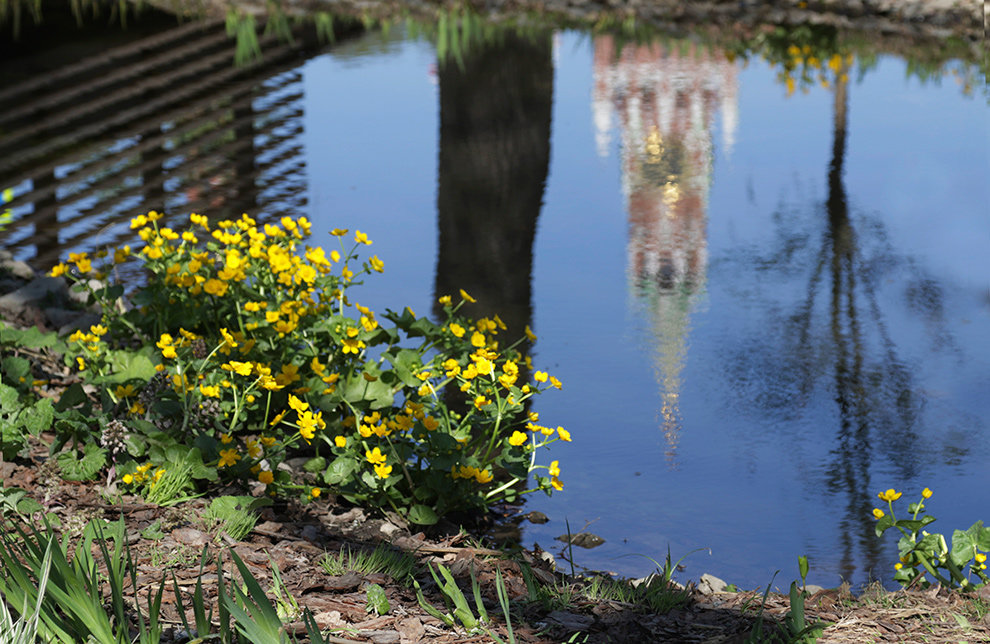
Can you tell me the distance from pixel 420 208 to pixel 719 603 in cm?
430

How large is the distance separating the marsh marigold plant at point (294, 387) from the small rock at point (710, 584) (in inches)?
21.5

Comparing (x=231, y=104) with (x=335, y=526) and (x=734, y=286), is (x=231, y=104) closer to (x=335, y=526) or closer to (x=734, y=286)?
(x=734, y=286)

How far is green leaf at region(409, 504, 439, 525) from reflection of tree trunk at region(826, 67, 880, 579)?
1.40 m

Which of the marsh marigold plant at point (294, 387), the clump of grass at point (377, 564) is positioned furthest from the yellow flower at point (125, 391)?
the clump of grass at point (377, 564)

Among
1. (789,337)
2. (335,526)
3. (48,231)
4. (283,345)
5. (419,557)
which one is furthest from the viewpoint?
(48,231)

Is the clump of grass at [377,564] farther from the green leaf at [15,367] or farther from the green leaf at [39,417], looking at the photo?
the green leaf at [15,367]

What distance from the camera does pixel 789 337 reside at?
16.9 feet

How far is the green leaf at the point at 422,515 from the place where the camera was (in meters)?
3.41

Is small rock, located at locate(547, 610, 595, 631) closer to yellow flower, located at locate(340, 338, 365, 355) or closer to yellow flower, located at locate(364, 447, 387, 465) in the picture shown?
yellow flower, located at locate(364, 447, 387, 465)

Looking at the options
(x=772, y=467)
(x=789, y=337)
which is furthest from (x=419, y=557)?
(x=789, y=337)

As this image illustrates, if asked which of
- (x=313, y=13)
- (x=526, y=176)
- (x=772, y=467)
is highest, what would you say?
(x=313, y=13)

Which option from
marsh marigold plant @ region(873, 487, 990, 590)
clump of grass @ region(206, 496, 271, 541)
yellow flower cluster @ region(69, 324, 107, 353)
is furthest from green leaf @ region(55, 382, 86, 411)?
marsh marigold plant @ region(873, 487, 990, 590)

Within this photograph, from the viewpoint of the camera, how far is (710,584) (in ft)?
10.6

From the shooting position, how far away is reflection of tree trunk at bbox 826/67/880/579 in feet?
11.8
